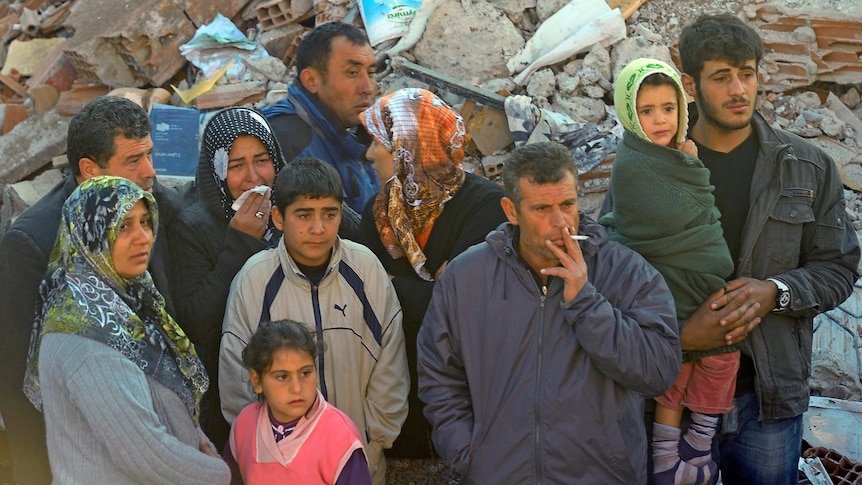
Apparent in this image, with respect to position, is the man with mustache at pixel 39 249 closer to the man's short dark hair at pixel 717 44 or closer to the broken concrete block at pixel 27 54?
the man's short dark hair at pixel 717 44

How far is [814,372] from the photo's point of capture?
5.72 metres

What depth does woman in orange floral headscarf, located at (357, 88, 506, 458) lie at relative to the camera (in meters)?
4.25

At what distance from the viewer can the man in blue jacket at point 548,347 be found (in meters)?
3.34

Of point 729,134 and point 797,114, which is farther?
point 797,114

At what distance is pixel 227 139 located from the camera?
14.5 feet

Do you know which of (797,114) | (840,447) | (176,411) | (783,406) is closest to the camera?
(176,411)

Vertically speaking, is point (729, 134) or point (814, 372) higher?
point (729, 134)

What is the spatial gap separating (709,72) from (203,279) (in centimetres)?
236

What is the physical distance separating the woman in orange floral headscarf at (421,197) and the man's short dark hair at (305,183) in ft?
1.16

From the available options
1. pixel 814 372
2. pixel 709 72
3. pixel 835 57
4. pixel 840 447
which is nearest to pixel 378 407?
pixel 709 72

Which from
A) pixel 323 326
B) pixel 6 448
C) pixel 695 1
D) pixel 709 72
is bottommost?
pixel 6 448

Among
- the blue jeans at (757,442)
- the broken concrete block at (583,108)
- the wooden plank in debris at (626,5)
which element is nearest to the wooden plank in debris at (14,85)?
the broken concrete block at (583,108)

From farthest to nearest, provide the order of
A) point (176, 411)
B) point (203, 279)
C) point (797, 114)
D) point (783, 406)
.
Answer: point (797, 114)
point (203, 279)
point (783, 406)
point (176, 411)

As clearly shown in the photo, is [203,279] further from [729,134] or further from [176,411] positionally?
[729,134]
